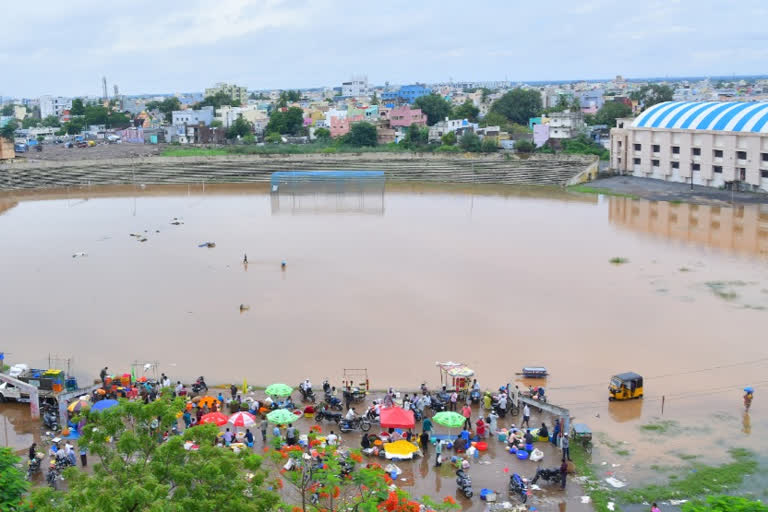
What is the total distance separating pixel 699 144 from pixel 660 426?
3131cm

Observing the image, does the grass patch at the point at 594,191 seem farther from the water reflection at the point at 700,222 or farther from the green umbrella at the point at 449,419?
the green umbrella at the point at 449,419

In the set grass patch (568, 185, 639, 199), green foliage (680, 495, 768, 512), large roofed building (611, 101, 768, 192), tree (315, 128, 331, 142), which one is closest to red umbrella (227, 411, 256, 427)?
green foliage (680, 495, 768, 512)

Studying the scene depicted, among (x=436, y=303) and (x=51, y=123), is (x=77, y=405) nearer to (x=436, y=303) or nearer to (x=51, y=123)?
(x=436, y=303)

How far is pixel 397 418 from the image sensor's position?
12.9 m

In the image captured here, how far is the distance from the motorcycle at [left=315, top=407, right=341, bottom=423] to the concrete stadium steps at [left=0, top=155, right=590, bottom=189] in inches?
1431

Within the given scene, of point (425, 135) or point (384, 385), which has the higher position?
point (425, 135)

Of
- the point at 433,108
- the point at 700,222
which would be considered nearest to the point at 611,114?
the point at 433,108

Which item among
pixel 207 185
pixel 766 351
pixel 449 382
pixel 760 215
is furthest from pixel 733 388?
pixel 207 185

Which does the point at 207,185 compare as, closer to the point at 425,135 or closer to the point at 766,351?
the point at 425,135

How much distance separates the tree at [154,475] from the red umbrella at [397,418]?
4858mm

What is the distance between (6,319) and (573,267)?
17316mm

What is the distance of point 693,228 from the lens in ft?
106

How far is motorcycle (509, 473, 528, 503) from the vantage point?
11.1 meters

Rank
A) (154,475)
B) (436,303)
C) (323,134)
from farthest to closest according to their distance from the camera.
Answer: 1. (323,134)
2. (436,303)
3. (154,475)
